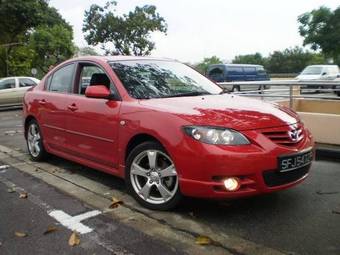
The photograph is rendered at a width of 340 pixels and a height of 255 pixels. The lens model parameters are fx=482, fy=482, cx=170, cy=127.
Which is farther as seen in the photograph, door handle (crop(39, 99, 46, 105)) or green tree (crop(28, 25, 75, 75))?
green tree (crop(28, 25, 75, 75))

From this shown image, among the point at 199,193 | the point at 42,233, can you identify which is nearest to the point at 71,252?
the point at 42,233

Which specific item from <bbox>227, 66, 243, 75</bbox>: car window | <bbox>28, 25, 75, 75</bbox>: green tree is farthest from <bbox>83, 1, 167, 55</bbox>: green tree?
<bbox>227, 66, 243, 75</bbox>: car window

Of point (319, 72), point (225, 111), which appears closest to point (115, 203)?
point (225, 111)

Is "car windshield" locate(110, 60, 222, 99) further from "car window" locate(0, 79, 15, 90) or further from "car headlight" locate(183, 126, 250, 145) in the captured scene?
"car window" locate(0, 79, 15, 90)

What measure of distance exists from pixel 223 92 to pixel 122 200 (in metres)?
1.81

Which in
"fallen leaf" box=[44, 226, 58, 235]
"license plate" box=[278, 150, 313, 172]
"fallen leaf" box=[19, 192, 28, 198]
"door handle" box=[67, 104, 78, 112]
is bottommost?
"fallen leaf" box=[19, 192, 28, 198]

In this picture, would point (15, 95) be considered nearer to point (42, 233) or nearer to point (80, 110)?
point (80, 110)

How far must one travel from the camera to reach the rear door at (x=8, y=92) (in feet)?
63.7

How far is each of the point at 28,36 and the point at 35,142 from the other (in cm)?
4660

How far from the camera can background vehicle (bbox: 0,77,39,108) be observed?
19.5 metres

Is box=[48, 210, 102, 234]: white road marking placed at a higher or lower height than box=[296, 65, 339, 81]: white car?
lower

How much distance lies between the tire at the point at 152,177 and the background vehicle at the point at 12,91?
15213mm

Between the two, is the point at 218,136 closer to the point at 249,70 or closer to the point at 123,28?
the point at 249,70

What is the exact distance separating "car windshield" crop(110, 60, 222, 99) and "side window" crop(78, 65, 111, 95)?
0.59ft
